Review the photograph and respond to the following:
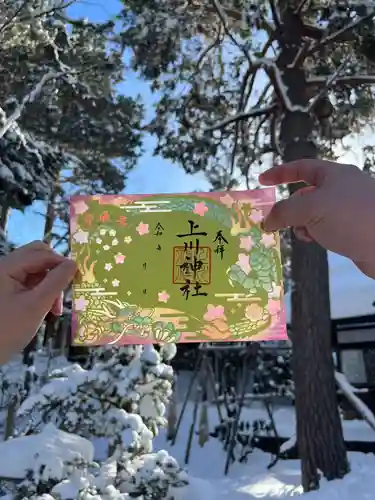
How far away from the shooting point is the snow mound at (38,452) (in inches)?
145

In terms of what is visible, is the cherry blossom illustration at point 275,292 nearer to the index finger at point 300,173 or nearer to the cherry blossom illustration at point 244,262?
the cherry blossom illustration at point 244,262

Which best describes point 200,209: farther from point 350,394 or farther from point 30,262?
point 350,394

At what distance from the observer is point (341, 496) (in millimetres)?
5195

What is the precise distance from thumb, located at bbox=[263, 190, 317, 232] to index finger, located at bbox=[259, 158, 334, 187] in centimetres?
3

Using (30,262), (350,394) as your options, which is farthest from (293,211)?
(350,394)

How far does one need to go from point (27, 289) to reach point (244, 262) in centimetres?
54

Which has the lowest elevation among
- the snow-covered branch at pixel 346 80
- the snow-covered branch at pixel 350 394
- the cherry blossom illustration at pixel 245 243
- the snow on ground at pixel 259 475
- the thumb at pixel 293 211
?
the snow on ground at pixel 259 475

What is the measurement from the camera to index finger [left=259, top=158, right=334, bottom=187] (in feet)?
3.56

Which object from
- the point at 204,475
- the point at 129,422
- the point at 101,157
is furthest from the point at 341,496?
the point at 101,157

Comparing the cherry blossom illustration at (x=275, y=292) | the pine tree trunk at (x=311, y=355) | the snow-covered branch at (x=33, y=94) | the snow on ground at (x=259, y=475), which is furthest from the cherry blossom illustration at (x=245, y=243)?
the pine tree trunk at (x=311, y=355)

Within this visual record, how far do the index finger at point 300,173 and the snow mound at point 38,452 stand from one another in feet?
10.5

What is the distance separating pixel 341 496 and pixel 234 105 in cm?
544

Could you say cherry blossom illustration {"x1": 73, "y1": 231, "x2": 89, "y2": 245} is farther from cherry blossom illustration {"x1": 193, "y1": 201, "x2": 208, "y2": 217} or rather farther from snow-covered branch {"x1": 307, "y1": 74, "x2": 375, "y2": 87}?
snow-covered branch {"x1": 307, "y1": 74, "x2": 375, "y2": 87}

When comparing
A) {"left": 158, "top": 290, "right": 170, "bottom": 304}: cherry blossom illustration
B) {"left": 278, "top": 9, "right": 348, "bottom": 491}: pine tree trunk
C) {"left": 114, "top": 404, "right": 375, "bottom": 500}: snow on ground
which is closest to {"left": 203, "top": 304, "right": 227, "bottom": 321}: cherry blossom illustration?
{"left": 158, "top": 290, "right": 170, "bottom": 304}: cherry blossom illustration
